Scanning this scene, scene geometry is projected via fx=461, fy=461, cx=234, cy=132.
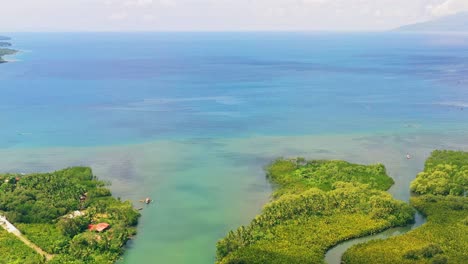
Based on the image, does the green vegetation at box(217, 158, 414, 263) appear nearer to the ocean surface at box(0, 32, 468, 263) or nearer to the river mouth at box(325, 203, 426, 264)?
the river mouth at box(325, 203, 426, 264)

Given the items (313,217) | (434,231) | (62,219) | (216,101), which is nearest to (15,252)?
(62,219)

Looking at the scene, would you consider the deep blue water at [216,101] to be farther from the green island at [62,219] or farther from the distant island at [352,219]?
the distant island at [352,219]

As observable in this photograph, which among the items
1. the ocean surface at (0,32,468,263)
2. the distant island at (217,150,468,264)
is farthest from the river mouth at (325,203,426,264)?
the ocean surface at (0,32,468,263)

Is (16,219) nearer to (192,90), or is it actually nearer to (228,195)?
(228,195)

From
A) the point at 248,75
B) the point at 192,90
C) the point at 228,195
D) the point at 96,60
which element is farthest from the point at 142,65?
the point at 228,195

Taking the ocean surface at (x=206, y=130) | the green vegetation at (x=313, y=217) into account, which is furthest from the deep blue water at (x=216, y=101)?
the green vegetation at (x=313, y=217)
